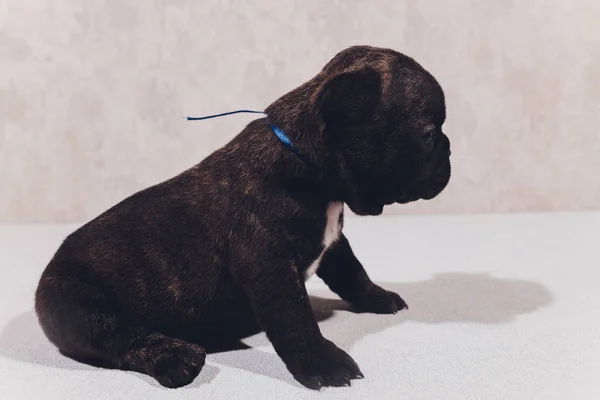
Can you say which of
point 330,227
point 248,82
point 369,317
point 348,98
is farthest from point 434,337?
point 248,82

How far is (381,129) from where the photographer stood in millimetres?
1760

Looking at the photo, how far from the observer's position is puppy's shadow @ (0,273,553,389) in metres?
1.85

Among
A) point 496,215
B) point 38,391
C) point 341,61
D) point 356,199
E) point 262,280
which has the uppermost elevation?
point 341,61

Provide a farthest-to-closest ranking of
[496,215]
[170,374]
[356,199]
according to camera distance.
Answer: [496,215] → [356,199] → [170,374]

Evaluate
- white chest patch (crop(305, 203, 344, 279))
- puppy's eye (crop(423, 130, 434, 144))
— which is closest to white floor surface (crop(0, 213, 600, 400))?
white chest patch (crop(305, 203, 344, 279))

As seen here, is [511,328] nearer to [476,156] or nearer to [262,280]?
[262,280]

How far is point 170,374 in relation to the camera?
168 cm

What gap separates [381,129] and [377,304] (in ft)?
2.29

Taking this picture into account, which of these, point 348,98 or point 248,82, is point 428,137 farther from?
point 248,82

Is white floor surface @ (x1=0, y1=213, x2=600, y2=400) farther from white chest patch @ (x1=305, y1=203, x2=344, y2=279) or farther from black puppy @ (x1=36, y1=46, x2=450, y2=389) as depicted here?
white chest patch @ (x1=305, y1=203, x2=344, y2=279)

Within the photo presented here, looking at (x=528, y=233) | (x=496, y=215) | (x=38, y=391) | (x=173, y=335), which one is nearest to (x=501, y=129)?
(x=496, y=215)

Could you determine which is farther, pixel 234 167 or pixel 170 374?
pixel 234 167

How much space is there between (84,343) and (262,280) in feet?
1.52

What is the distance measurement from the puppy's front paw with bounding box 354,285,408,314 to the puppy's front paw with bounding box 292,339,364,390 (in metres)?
0.53
